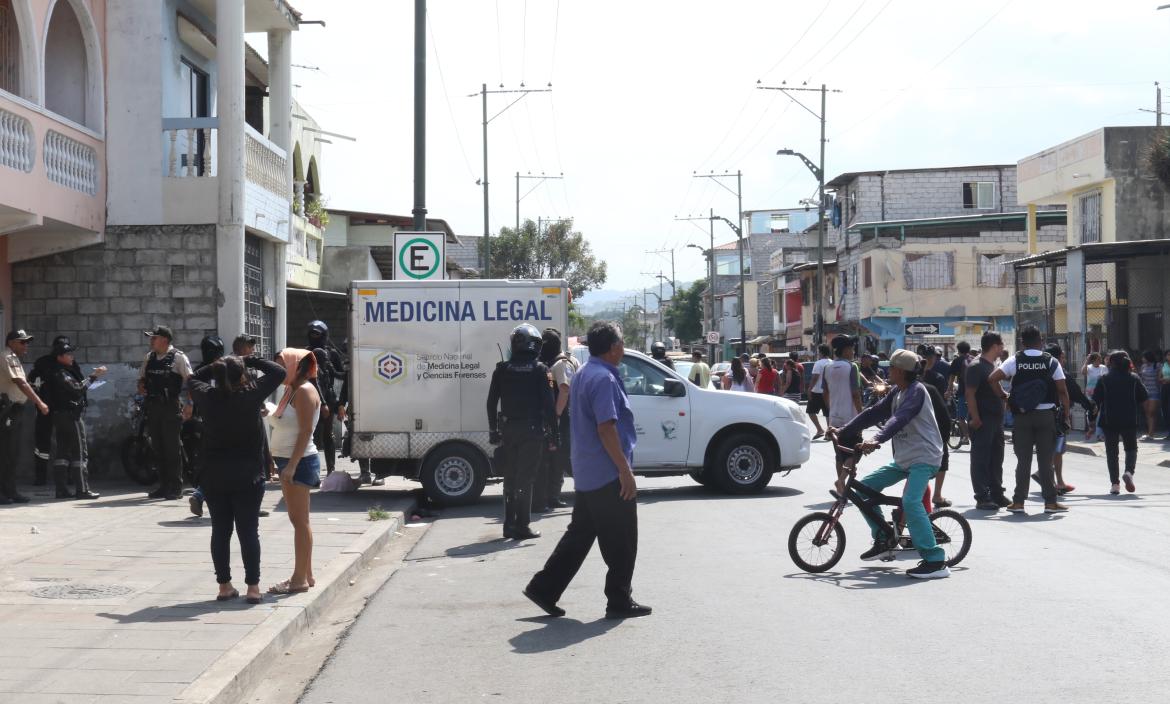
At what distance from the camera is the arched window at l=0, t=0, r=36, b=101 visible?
1427 centimetres

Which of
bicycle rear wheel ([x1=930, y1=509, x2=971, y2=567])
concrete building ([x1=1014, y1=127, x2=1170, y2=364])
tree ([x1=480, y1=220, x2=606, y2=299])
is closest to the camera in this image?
bicycle rear wheel ([x1=930, y1=509, x2=971, y2=567])

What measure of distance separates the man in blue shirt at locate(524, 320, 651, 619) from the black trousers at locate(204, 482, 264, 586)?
1.76 m

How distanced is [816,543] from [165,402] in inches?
301

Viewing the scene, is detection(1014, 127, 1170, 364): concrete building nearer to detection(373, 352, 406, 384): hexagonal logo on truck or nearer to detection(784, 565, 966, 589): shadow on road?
detection(373, 352, 406, 384): hexagonal logo on truck

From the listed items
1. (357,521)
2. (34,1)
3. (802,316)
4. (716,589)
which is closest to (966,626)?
(716,589)

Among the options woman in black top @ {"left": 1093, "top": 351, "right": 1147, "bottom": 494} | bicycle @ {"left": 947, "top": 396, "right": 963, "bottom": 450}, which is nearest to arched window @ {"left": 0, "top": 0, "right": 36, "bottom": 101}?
woman in black top @ {"left": 1093, "top": 351, "right": 1147, "bottom": 494}

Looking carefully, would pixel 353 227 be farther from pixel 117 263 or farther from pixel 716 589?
pixel 716 589

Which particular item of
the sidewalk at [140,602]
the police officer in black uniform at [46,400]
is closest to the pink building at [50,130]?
the police officer in black uniform at [46,400]

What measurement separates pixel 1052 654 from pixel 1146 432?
817 inches

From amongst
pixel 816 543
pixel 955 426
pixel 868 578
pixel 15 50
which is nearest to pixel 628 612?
pixel 816 543

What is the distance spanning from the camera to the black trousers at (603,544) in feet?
25.0

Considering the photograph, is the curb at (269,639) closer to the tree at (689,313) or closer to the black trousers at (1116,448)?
the black trousers at (1116,448)

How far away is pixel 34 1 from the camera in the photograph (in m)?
14.4

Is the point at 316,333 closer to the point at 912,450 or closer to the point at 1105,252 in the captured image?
the point at 912,450
